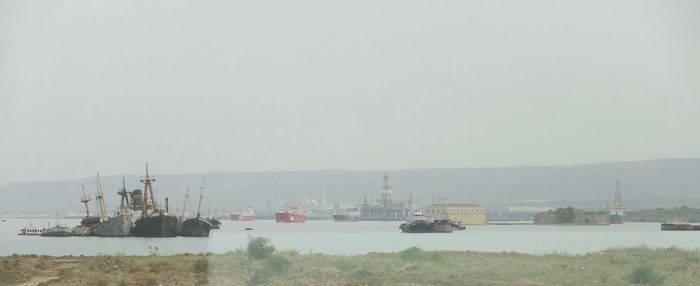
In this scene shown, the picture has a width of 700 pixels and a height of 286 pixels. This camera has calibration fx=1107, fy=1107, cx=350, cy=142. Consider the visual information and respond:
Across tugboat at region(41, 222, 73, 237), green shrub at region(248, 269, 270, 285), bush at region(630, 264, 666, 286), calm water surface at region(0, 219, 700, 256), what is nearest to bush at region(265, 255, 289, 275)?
green shrub at region(248, 269, 270, 285)

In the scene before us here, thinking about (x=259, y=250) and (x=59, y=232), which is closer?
(x=259, y=250)

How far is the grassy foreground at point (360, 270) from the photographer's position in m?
34.2

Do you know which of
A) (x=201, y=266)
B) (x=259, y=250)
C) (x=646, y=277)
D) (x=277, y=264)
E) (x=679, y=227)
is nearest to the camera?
(x=646, y=277)

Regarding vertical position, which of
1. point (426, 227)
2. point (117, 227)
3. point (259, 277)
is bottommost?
point (259, 277)

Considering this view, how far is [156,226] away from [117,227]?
318 inches

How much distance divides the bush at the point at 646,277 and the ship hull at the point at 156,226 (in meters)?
99.0

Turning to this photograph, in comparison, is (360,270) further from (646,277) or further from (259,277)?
(646,277)

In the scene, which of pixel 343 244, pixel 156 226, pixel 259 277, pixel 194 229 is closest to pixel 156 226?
pixel 156 226

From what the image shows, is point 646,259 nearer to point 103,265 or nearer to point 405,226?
point 103,265

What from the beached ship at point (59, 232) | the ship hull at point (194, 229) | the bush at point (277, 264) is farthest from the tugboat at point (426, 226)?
the bush at point (277, 264)

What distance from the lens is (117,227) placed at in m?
136

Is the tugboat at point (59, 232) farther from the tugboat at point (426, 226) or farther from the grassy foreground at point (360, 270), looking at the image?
the grassy foreground at point (360, 270)

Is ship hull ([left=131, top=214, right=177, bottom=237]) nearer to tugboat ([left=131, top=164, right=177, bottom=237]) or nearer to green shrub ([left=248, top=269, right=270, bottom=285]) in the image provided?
tugboat ([left=131, top=164, right=177, bottom=237])

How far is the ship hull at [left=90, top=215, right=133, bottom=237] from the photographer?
136 metres
